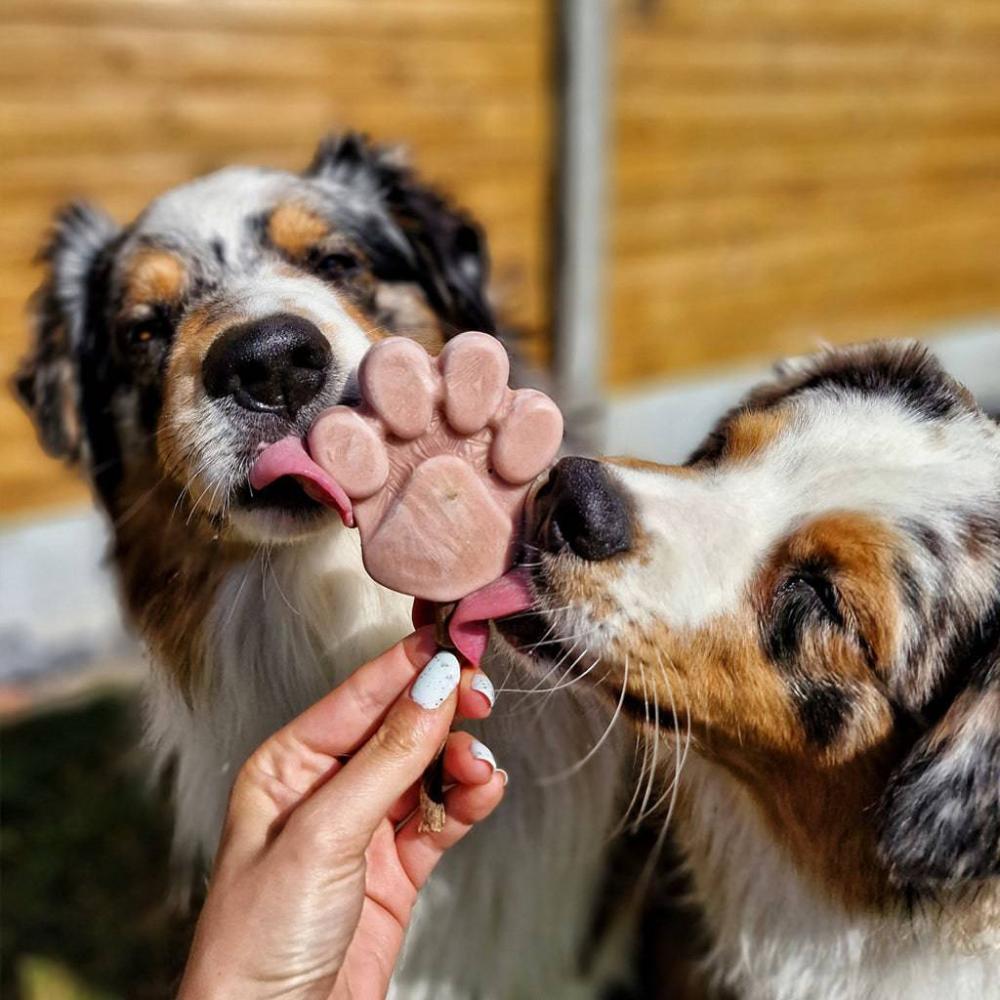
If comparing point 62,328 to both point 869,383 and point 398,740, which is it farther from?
point 869,383

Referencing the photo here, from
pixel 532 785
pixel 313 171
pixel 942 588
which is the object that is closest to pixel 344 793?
pixel 532 785

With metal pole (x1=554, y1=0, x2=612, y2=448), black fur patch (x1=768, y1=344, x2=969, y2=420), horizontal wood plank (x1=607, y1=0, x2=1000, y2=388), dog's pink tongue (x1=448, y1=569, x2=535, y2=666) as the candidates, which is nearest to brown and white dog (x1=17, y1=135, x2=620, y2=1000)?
dog's pink tongue (x1=448, y1=569, x2=535, y2=666)

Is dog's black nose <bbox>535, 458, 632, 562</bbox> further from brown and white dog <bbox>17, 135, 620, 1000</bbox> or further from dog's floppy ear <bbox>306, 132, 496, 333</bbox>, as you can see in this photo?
dog's floppy ear <bbox>306, 132, 496, 333</bbox>

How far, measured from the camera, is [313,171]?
11.1 ft

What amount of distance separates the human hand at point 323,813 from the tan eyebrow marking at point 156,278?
125 cm

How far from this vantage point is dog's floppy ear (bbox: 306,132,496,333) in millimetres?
3121

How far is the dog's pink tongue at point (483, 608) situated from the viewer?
75.0 inches

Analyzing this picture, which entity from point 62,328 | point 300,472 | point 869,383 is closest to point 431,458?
point 300,472

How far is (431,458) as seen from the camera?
1832mm

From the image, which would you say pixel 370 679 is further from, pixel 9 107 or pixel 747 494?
pixel 9 107

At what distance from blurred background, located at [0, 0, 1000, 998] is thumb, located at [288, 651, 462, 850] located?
1.35m

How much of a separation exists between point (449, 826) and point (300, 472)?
2.51 ft

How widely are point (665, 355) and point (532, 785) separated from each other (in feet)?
16.1

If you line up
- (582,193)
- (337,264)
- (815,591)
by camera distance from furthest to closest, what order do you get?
(582,193), (337,264), (815,591)
